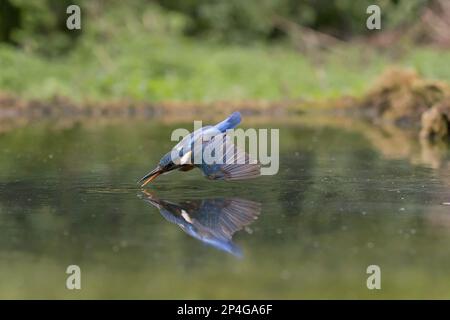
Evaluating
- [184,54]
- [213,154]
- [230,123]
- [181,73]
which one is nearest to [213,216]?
[213,154]

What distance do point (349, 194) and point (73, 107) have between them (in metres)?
9.61

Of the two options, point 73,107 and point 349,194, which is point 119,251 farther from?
point 73,107

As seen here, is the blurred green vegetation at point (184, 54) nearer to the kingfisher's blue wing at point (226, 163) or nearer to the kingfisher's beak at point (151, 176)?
the kingfisher's beak at point (151, 176)

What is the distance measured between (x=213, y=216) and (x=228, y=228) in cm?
41

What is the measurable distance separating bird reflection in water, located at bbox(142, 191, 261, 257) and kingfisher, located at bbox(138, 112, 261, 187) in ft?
0.87

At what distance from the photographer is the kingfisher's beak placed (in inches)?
336

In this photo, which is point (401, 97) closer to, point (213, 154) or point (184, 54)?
point (184, 54)

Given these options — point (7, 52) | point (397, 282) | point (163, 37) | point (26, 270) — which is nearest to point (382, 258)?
point (397, 282)

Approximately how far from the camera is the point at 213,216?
7.70 metres

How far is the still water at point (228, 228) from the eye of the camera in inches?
229

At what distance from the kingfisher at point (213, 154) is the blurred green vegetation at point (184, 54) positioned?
894 cm

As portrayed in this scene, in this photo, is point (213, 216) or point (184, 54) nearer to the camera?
point (213, 216)

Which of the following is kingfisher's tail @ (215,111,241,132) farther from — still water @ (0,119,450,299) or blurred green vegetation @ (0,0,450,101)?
blurred green vegetation @ (0,0,450,101)

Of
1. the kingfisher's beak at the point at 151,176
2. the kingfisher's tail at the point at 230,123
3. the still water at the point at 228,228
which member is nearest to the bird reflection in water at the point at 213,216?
the still water at the point at 228,228
